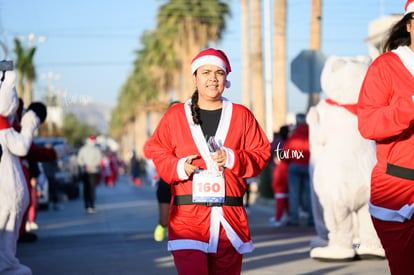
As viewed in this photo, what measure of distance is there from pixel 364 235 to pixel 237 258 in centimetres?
383

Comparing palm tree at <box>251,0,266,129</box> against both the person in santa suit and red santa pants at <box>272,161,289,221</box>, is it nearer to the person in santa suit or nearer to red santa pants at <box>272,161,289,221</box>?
red santa pants at <box>272,161,289,221</box>

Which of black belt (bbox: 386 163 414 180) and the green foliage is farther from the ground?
black belt (bbox: 386 163 414 180)

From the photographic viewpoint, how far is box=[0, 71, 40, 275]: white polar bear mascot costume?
7461mm

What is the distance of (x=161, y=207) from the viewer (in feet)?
35.1

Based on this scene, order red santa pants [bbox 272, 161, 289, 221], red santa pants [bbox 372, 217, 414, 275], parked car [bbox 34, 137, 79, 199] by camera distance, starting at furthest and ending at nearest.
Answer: parked car [bbox 34, 137, 79, 199], red santa pants [bbox 272, 161, 289, 221], red santa pants [bbox 372, 217, 414, 275]

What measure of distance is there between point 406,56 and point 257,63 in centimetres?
2454

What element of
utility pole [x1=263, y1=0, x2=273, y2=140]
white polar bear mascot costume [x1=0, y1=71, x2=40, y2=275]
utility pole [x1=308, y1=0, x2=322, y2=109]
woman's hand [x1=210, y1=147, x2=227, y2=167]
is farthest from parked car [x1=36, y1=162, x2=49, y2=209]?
woman's hand [x1=210, y1=147, x2=227, y2=167]

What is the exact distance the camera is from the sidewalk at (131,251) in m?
8.49

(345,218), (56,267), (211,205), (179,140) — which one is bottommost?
(56,267)

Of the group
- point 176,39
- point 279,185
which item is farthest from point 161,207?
point 176,39

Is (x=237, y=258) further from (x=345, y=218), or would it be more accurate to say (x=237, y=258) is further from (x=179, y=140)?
(x=345, y=218)

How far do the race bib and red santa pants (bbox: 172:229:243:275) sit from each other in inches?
8.4

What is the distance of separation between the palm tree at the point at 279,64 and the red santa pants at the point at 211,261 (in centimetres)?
1844

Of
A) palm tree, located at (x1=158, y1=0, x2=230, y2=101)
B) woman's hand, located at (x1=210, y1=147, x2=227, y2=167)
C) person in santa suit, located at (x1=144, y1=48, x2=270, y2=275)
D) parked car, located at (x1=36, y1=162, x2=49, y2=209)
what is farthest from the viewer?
palm tree, located at (x1=158, y1=0, x2=230, y2=101)
